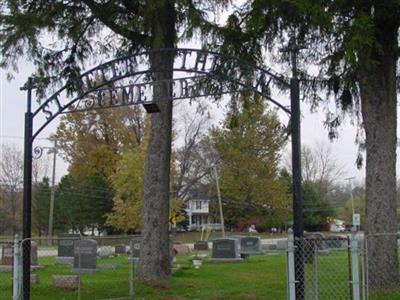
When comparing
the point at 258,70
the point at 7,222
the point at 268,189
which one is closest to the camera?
the point at 258,70

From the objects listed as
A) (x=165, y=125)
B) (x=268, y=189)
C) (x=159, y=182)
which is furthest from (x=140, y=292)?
(x=268, y=189)

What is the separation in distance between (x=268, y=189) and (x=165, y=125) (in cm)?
5511

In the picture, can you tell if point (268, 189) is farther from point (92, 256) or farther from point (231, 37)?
point (231, 37)

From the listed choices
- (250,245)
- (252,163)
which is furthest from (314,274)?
(252,163)

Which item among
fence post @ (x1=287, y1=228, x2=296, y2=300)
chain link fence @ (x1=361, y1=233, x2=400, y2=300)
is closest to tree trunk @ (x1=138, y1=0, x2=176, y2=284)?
chain link fence @ (x1=361, y1=233, x2=400, y2=300)

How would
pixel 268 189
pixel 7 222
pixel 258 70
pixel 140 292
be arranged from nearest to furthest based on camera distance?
pixel 258 70 < pixel 140 292 < pixel 268 189 < pixel 7 222

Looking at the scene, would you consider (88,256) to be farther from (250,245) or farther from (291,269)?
(250,245)

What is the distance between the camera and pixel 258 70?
35.1 ft

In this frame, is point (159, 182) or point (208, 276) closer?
point (159, 182)

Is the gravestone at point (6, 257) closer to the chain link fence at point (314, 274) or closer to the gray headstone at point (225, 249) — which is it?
the gray headstone at point (225, 249)

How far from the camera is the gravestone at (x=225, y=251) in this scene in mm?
28844

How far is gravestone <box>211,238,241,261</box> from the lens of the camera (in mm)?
28844

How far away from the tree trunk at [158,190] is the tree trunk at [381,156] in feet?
17.1

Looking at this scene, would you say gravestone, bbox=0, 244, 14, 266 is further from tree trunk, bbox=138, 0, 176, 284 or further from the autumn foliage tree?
the autumn foliage tree
